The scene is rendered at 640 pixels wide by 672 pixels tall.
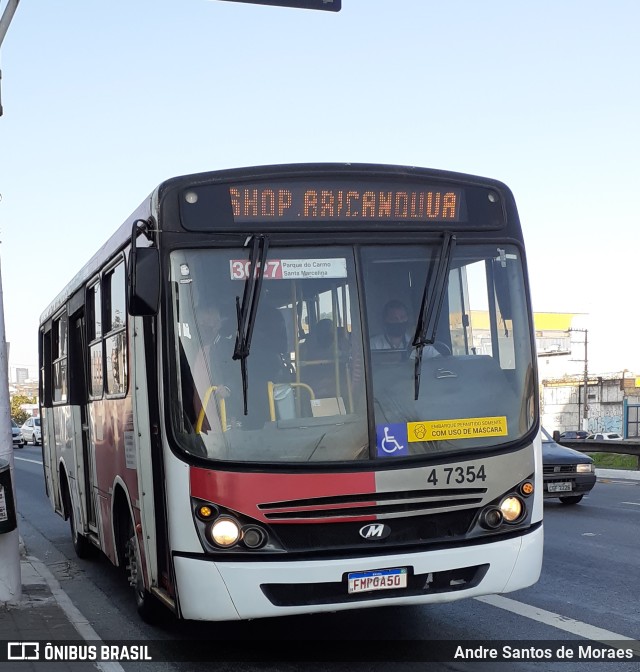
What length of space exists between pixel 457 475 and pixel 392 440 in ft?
1.52

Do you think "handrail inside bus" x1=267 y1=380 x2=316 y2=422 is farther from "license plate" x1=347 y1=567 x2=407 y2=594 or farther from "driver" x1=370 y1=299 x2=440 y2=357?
"license plate" x1=347 y1=567 x2=407 y2=594

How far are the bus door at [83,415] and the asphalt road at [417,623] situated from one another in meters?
0.80

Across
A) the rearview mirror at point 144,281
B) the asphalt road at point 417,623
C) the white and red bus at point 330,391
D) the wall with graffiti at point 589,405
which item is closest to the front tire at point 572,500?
the asphalt road at point 417,623

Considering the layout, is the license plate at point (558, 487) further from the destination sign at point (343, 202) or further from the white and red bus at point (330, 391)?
the destination sign at point (343, 202)

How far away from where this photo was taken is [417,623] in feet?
24.4

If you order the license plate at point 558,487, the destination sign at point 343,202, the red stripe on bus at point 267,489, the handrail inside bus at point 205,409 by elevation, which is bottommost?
the license plate at point 558,487

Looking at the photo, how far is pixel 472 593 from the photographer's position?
6164 millimetres

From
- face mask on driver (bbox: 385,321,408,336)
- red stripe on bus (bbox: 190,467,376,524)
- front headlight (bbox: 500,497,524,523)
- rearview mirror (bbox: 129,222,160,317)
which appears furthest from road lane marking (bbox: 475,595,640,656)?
rearview mirror (bbox: 129,222,160,317)

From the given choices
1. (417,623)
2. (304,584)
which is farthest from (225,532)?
(417,623)

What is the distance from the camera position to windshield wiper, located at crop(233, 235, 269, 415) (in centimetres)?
608

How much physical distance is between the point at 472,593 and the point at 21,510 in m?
14.2

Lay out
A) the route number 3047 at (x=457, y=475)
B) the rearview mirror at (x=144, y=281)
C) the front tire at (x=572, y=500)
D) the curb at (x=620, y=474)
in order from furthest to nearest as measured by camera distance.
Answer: the curb at (x=620, y=474)
the front tire at (x=572, y=500)
the route number 3047 at (x=457, y=475)
the rearview mirror at (x=144, y=281)

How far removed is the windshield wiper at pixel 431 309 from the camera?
20.7 feet

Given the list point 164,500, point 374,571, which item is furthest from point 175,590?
point 374,571
